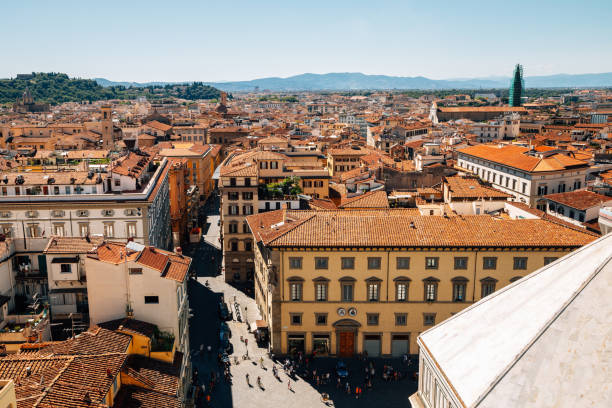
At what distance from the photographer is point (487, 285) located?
1829 inches

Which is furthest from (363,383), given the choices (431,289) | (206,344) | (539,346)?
(539,346)

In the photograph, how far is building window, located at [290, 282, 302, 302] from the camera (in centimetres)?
4684

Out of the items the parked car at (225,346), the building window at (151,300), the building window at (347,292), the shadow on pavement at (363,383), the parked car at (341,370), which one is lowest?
the shadow on pavement at (363,383)

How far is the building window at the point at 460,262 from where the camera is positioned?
1807 inches

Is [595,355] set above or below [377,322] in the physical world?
above

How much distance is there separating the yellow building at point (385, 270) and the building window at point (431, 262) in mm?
80

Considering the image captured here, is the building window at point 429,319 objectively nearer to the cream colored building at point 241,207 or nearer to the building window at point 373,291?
the building window at point 373,291

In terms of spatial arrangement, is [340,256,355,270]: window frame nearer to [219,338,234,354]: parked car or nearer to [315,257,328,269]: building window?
[315,257,328,269]: building window

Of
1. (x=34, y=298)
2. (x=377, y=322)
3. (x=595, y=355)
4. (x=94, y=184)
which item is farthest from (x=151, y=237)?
(x=595, y=355)

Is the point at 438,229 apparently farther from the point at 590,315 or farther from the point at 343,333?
the point at 590,315

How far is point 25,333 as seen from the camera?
3434 centimetres

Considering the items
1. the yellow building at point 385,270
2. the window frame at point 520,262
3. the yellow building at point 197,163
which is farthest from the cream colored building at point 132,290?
the yellow building at point 197,163

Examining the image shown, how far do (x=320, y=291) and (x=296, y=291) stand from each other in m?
1.98

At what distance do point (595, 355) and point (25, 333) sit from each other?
1208 inches
